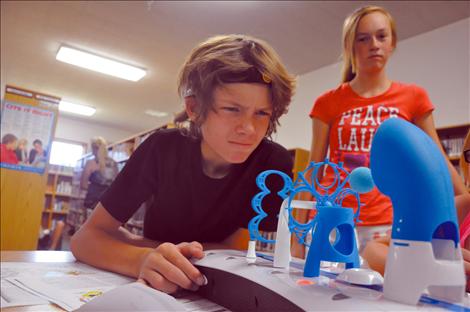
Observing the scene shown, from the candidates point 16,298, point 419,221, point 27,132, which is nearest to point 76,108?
point 27,132

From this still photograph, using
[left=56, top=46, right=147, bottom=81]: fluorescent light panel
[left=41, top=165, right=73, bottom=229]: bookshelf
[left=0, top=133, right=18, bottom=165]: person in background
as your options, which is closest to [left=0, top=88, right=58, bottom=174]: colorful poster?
[left=0, top=133, right=18, bottom=165]: person in background

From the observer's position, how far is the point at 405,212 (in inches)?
11.6

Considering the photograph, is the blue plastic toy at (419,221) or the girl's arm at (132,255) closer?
the blue plastic toy at (419,221)

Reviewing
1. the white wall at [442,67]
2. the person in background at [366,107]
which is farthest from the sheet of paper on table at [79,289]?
the white wall at [442,67]

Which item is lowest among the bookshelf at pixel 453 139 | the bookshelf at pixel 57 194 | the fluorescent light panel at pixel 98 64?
the bookshelf at pixel 57 194

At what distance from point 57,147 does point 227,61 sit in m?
8.33

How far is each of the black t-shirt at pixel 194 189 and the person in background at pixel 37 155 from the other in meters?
2.71

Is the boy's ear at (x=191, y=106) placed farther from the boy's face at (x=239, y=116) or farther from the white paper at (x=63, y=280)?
the white paper at (x=63, y=280)

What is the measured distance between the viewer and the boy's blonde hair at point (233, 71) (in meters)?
0.67

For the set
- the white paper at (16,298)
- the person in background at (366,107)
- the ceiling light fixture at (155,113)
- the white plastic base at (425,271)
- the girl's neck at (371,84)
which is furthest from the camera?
the ceiling light fixture at (155,113)

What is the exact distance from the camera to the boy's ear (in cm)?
75

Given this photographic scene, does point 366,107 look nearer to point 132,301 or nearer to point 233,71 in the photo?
point 233,71

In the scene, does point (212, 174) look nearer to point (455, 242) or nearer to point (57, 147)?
point (455, 242)

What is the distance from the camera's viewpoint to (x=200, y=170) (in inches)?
35.0
